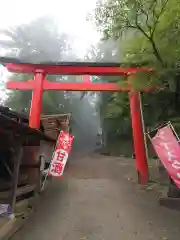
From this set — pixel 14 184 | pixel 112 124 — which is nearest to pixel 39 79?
pixel 14 184

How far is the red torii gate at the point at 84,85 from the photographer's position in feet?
44.5

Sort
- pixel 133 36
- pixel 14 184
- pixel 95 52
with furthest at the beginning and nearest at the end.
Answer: pixel 95 52, pixel 133 36, pixel 14 184

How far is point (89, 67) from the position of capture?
1362 centimetres

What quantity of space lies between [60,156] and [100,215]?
3648 millimetres

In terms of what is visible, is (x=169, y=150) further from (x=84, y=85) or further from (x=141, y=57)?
(x=84, y=85)

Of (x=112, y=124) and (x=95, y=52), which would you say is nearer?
(x=112, y=124)

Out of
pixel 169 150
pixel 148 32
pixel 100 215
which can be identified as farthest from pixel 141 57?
pixel 100 215

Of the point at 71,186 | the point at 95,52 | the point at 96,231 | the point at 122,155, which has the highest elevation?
the point at 95,52

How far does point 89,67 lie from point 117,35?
4.70 m

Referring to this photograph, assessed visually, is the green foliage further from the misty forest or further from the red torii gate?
→ the red torii gate

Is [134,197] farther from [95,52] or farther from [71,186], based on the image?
[95,52]

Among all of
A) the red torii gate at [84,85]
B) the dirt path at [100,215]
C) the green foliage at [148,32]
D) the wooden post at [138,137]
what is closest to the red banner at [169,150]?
the dirt path at [100,215]

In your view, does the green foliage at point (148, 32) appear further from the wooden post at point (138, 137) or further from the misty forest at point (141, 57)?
the wooden post at point (138, 137)

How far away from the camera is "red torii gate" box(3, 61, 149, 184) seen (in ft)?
44.5
